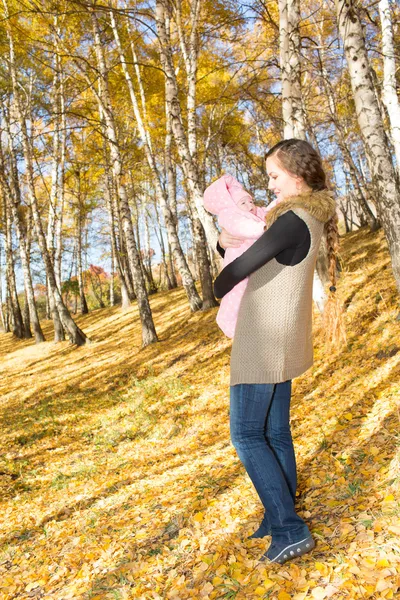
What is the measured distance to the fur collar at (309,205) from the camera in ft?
7.02

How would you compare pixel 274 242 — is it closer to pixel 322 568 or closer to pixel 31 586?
pixel 322 568

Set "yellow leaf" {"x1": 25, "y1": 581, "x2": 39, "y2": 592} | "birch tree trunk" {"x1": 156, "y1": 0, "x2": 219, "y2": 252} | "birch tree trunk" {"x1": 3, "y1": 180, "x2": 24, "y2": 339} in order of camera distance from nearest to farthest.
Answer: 1. "yellow leaf" {"x1": 25, "y1": 581, "x2": 39, "y2": 592}
2. "birch tree trunk" {"x1": 156, "y1": 0, "x2": 219, "y2": 252}
3. "birch tree trunk" {"x1": 3, "y1": 180, "x2": 24, "y2": 339}

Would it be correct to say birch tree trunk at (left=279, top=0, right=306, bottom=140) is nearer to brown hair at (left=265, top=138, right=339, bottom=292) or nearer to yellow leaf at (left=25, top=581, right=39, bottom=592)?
brown hair at (left=265, top=138, right=339, bottom=292)

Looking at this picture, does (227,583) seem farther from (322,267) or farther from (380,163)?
(322,267)

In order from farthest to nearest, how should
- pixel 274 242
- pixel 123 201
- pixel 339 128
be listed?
pixel 339 128 < pixel 123 201 < pixel 274 242

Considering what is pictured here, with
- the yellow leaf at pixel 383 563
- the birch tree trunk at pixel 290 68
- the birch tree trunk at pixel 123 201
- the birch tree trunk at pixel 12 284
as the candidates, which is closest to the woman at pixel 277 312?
the yellow leaf at pixel 383 563

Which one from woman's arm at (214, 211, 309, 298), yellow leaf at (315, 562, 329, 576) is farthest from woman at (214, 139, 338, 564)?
yellow leaf at (315, 562, 329, 576)

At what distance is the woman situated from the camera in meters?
2.15

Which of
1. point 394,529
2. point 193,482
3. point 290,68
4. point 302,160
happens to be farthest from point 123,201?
point 394,529

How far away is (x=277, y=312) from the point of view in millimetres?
2236

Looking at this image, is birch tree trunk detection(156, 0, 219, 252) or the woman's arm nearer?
the woman's arm

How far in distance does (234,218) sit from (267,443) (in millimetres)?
1220

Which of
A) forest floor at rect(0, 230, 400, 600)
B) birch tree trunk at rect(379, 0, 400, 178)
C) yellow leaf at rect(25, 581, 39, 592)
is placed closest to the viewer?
forest floor at rect(0, 230, 400, 600)

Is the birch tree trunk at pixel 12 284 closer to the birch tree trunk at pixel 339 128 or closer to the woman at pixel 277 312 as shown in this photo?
the birch tree trunk at pixel 339 128
